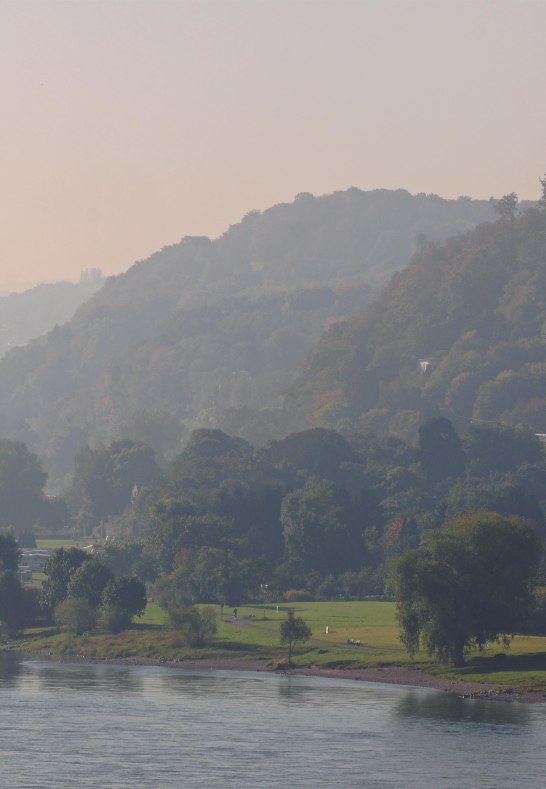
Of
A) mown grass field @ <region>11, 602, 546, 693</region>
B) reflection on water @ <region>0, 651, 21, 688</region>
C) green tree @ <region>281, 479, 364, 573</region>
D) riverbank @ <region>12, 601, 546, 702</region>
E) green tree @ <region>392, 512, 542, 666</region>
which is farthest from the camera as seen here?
green tree @ <region>281, 479, 364, 573</region>

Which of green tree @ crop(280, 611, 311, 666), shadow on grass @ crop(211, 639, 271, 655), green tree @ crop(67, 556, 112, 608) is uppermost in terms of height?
green tree @ crop(67, 556, 112, 608)

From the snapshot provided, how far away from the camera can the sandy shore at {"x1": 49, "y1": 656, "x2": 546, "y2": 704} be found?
10781cm

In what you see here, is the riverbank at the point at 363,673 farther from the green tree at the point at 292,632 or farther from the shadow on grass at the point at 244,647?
the green tree at the point at 292,632

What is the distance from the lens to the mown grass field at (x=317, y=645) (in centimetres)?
11481

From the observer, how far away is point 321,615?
146 metres

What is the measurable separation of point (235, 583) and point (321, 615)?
13.2m

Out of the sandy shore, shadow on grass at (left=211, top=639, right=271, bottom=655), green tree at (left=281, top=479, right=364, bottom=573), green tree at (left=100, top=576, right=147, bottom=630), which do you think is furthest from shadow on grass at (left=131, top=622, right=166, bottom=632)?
green tree at (left=281, top=479, right=364, bottom=573)

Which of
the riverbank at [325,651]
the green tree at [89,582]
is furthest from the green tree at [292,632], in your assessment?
the green tree at [89,582]

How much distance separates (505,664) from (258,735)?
86.5ft

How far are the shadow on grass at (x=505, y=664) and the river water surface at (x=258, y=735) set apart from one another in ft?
16.7

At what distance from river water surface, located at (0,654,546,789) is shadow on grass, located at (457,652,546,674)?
510cm

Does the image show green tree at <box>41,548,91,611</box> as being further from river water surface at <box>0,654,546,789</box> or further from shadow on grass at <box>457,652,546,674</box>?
shadow on grass at <box>457,652,546,674</box>

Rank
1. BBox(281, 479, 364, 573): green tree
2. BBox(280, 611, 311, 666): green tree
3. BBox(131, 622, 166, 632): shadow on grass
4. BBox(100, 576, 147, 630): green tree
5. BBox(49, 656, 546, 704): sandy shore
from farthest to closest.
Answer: BBox(281, 479, 364, 573): green tree < BBox(131, 622, 166, 632): shadow on grass < BBox(100, 576, 147, 630): green tree < BBox(280, 611, 311, 666): green tree < BBox(49, 656, 546, 704): sandy shore

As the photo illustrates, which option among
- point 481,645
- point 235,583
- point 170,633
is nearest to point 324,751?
point 481,645
